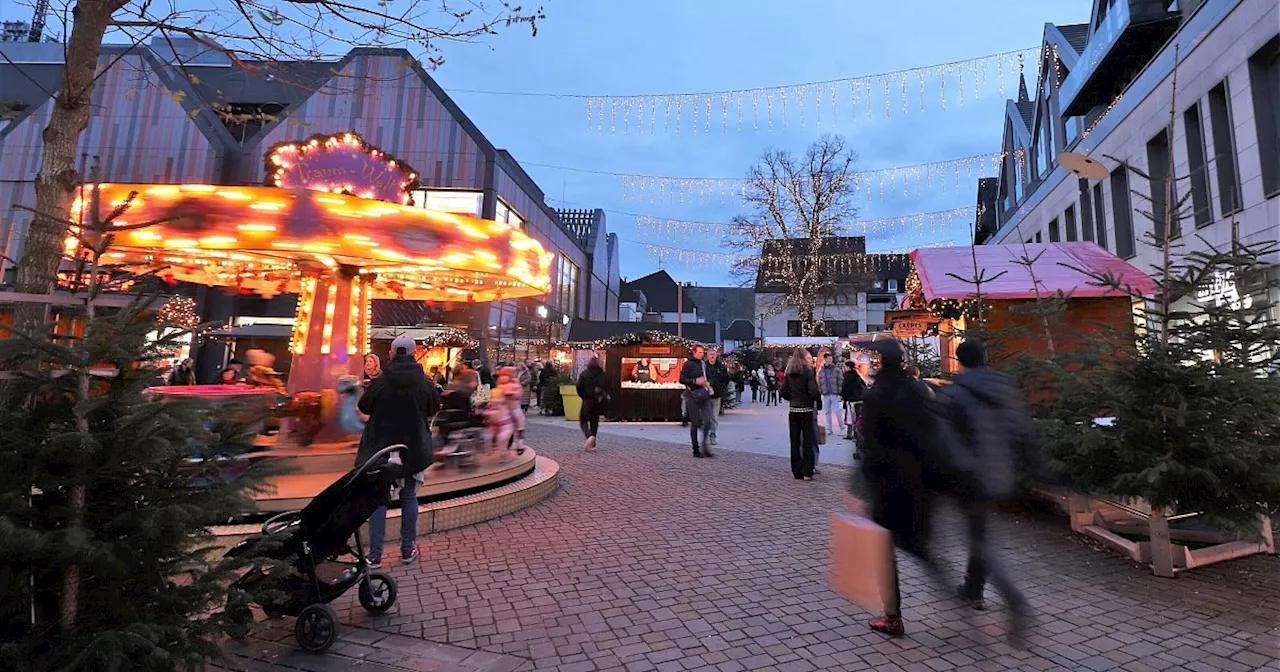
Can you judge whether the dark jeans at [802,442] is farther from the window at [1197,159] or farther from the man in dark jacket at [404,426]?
the window at [1197,159]

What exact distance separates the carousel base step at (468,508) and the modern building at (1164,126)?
21.2ft

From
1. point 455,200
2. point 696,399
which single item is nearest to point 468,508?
point 696,399

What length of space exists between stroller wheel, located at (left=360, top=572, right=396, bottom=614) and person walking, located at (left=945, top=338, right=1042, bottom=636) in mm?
3460

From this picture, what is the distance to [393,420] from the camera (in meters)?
4.54

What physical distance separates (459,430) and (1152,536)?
22.9ft

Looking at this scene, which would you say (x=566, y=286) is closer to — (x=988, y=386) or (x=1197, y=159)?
(x=1197, y=159)

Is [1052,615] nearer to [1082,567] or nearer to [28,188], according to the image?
[1082,567]

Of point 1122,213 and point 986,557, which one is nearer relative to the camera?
point 986,557

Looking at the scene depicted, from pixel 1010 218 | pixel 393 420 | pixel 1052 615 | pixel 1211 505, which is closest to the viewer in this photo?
pixel 1052 615

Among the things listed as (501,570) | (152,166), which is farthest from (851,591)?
(152,166)

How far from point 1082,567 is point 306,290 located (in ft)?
33.1

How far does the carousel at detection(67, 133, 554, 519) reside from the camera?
20.6 feet

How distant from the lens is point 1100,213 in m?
17.4

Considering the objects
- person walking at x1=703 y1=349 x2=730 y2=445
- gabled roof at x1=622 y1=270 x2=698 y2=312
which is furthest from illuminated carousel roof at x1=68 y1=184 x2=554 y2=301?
gabled roof at x1=622 y1=270 x2=698 y2=312
